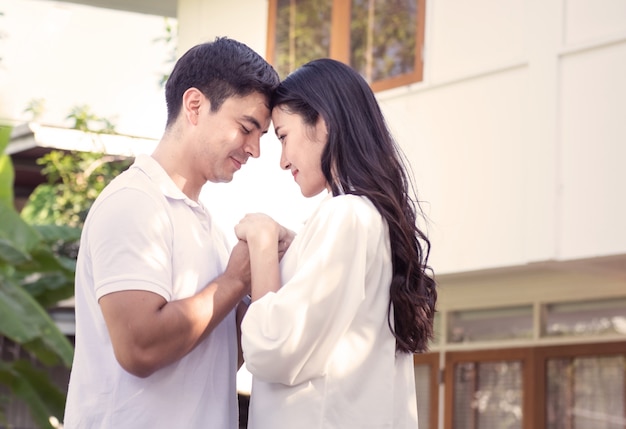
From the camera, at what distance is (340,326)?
3.21 metres

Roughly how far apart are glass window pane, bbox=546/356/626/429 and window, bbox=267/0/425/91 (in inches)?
112

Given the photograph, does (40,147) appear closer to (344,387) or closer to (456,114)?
(456,114)

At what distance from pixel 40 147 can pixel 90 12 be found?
611cm

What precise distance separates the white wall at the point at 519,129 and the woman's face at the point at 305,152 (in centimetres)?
481

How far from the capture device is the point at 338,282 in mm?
3195

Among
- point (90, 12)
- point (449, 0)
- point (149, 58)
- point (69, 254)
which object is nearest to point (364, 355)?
point (449, 0)

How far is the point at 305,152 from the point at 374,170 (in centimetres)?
22

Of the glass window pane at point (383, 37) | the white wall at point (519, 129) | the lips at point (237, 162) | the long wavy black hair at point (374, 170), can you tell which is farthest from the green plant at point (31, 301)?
the long wavy black hair at point (374, 170)

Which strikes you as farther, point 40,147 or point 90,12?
point 90,12

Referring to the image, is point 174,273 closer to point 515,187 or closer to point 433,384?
point 515,187

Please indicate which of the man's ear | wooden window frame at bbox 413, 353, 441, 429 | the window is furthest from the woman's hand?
wooden window frame at bbox 413, 353, 441, 429

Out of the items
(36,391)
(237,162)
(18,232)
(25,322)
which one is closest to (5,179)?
(18,232)

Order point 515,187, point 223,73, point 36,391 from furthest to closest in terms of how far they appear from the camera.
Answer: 1. point 36,391
2. point 515,187
3. point 223,73

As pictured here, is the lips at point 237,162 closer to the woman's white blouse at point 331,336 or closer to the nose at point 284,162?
the nose at point 284,162
